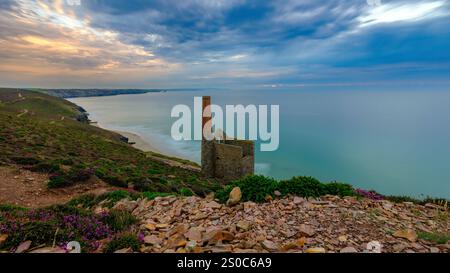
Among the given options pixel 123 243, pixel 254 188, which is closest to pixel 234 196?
pixel 254 188

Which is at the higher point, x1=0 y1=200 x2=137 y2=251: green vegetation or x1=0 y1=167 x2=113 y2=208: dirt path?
x1=0 y1=200 x2=137 y2=251: green vegetation

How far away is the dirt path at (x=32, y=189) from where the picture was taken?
1021 cm

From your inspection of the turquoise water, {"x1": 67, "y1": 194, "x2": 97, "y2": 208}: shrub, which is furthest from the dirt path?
the turquoise water

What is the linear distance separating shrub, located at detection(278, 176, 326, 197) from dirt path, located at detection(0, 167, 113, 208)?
8266 mm

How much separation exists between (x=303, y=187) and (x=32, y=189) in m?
12.3

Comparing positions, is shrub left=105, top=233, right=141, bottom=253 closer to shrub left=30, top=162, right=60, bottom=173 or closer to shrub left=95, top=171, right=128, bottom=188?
shrub left=95, top=171, right=128, bottom=188

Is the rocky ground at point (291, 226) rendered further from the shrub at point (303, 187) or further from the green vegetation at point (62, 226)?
the green vegetation at point (62, 226)

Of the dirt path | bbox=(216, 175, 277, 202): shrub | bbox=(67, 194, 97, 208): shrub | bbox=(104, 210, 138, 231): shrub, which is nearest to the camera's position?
bbox=(104, 210, 138, 231): shrub

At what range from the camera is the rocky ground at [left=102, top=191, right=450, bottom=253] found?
14.4 ft

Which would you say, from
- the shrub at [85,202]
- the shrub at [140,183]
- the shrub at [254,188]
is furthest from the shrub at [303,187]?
the shrub at [140,183]

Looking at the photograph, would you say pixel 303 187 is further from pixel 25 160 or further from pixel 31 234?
pixel 25 160
